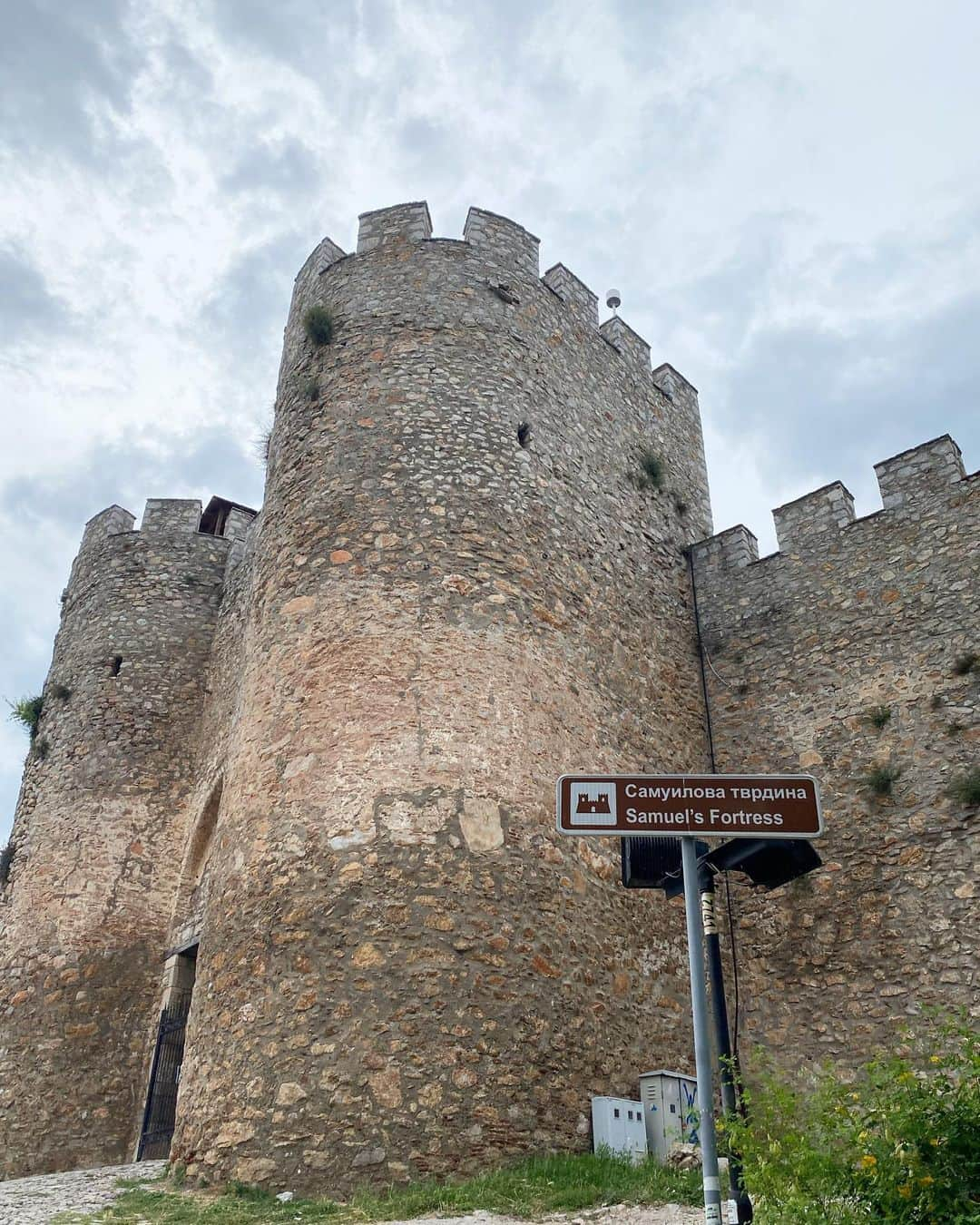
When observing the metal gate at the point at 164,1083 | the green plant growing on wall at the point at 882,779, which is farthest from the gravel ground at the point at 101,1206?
the green plant growing on wall at the point at 882,779

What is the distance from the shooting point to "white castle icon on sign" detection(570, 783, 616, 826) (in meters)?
4.07

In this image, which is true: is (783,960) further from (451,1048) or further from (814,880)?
(451,1048)

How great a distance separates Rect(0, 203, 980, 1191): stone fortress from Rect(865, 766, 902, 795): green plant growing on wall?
3.0 inches

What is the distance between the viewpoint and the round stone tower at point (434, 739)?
6676 millimetres

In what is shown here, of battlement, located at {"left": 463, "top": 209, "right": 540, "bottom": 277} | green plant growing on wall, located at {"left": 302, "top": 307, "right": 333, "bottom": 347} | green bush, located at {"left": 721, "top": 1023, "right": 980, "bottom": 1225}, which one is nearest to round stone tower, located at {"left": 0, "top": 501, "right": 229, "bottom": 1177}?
green plant growing on wall, located at {"left": 302, "top": 307, "right": 333, "bottom": 347}

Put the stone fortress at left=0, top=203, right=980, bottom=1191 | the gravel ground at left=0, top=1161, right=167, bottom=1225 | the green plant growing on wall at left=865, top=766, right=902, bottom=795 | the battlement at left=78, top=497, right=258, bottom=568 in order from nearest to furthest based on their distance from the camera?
the gravel ground at left=0, top=1161, right=167, bottom=1225
the stone fortress at left=0, top=203, right=980, bottom=1191
the green plant growing on wall at left=865, top=766, right=902, bottom=795
the battlement at left=78, top=497, right=258, bottom=568

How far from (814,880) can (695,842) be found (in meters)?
6.08

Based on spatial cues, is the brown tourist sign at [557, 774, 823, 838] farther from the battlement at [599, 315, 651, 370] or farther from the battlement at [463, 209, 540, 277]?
the battlement at [599, 315, 651, 370]

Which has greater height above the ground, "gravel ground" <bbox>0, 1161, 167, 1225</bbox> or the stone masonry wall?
the stone masonry wall

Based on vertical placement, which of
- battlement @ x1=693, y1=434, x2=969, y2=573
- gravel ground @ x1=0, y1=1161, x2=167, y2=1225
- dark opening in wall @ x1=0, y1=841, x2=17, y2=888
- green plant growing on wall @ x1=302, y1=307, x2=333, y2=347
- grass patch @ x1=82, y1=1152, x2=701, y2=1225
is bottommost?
gravel ground @ x1=0, y1=1161, x2=167, y2=1225

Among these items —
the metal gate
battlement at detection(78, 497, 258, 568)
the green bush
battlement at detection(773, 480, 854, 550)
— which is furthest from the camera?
battlement at detection(78, 497, 258, 568)

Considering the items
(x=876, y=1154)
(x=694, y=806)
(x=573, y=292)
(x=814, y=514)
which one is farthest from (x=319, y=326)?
(x=876, y=1154)

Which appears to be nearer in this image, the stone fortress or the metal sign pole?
the metal sign pole

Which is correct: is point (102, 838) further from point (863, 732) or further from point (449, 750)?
point (863, 732)
